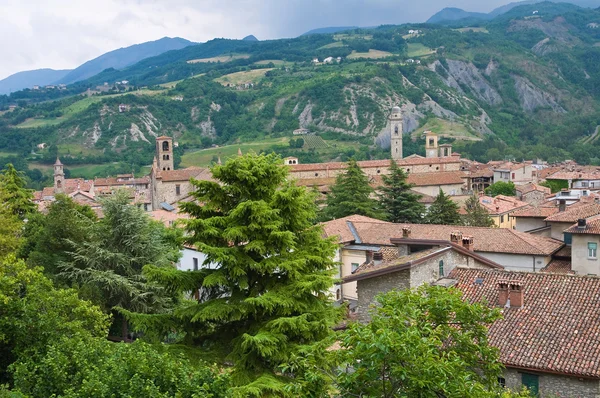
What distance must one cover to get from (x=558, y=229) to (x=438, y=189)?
43.7 meters

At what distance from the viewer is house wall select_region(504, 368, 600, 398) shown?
15062mm

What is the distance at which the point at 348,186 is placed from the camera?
5144cm

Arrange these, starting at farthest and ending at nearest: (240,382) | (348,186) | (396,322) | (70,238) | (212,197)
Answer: (348,186), (70,238), (212,197), (240,382), (396,322)

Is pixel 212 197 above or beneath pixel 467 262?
above

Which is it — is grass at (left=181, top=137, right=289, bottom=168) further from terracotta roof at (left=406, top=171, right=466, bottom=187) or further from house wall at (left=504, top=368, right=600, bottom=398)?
house wall at (left=504, top=368, right=600, bottom=398)

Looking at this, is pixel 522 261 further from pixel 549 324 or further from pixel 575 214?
pixel 549 324

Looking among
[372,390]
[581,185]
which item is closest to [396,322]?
[372,390]

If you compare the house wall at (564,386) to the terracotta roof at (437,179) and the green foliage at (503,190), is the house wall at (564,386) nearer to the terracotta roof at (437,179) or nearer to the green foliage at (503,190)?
the terracotta roof at (437,179)

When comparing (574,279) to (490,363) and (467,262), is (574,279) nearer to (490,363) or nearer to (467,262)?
(467,262)

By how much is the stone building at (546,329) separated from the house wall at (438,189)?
59480 millimetres

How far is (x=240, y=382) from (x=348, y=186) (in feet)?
123

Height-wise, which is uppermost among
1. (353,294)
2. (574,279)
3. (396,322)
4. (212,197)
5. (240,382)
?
(212,197)

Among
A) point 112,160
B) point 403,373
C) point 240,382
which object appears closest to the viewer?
point 403,373

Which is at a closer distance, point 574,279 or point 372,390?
point 372,390
